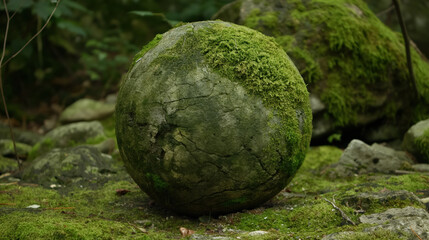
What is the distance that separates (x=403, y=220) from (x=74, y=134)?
5645 mm

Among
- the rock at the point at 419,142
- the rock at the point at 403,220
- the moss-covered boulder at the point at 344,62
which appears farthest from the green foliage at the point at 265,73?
the moss-covered boulder at the point at 344,62

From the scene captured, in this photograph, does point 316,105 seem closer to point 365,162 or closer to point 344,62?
point 344,62

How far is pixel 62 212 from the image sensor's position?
12.7 ft

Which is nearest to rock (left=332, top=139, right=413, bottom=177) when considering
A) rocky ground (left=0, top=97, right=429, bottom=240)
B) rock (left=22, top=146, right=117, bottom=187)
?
rocky ground (left=0, top=97, right=429, bottom=240)

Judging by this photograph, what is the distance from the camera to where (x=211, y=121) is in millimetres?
3404

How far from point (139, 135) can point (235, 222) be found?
1.10 metres

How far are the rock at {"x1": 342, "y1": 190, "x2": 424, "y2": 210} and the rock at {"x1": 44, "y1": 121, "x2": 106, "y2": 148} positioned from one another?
4.74 meters

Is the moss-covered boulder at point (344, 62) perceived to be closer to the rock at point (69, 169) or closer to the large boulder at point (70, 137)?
the large boulder at point (70, 137)

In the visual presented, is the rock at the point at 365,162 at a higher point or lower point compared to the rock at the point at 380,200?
lower

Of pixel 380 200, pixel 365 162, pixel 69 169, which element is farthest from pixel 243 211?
pixel 69 169

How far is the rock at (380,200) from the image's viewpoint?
3501 mm

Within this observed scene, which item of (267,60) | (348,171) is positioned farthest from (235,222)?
(348,171)

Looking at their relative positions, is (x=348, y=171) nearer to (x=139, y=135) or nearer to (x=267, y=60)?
(x=267, y=60)

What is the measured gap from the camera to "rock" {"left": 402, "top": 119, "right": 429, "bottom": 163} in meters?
5.56
